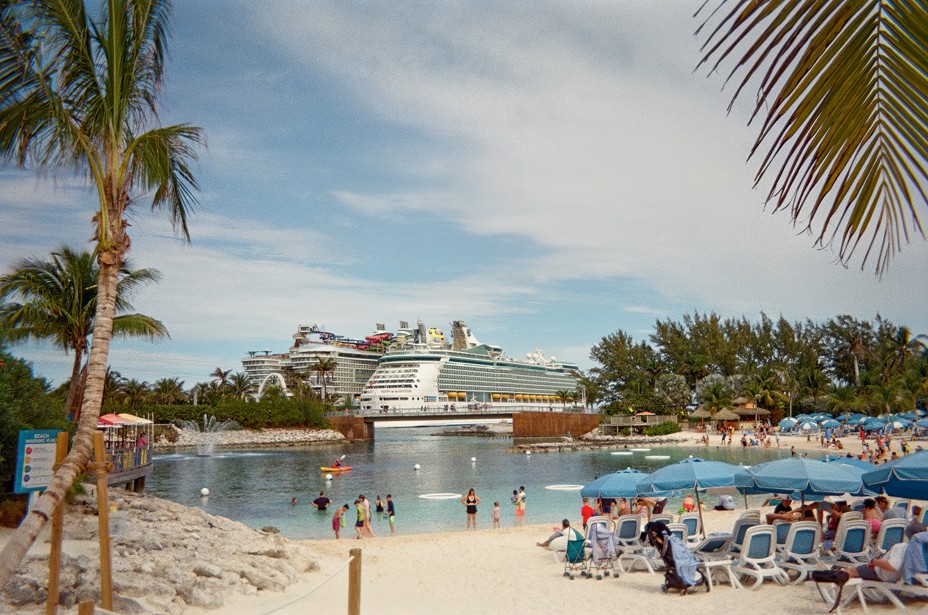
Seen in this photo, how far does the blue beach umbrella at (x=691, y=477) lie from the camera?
1207 centimetres

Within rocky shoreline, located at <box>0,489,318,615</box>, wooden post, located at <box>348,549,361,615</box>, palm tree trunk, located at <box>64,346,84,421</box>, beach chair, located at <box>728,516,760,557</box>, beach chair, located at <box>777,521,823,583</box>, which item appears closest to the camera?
wooden post, located at <box>348,549,361,615</box>

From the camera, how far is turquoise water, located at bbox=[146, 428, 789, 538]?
73.7ft

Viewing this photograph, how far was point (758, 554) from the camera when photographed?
9062 millimetres

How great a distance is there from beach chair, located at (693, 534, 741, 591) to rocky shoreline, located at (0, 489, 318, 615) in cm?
596

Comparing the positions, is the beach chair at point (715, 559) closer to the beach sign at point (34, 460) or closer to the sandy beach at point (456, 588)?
the sandy beach at point (456, 588)

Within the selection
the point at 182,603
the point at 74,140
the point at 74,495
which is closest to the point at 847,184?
the point at 74,140

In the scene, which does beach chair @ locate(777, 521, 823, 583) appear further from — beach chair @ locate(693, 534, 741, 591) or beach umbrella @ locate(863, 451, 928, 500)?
beach umbrella @ locate(863, 451, 928, 500)

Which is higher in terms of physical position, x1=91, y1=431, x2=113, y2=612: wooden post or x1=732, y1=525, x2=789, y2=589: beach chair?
x1=91, y1=431, x2=113, y2=612: wooden post

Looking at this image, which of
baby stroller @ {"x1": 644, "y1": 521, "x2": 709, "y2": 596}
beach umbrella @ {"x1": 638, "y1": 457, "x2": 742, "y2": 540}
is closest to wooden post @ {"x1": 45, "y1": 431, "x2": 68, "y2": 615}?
baby stroller @ {"x1": 644, "y1": 521, "x2": 709, "y2": 596}

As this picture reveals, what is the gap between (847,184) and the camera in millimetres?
1624

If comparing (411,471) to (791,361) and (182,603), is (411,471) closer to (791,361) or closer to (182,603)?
(182,603)

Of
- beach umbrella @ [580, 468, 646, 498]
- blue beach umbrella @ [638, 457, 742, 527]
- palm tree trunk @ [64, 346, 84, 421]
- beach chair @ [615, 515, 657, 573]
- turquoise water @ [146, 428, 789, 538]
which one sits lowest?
turquoise water @ [146, 428, 789, 538]

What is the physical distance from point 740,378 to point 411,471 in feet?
123

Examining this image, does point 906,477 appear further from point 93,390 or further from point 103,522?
point 93,390
